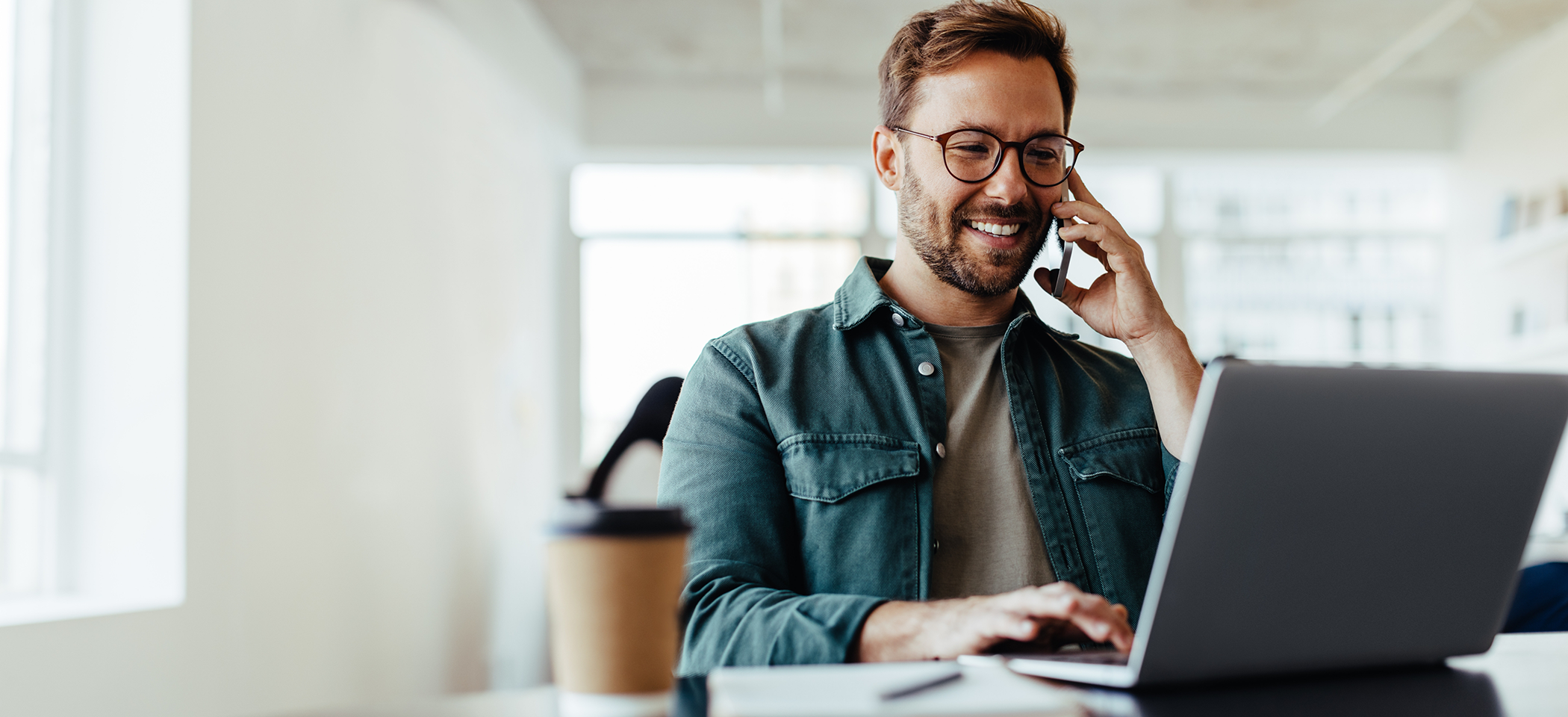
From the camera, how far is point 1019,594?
0.81 meters

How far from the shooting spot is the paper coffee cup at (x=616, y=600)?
58cm

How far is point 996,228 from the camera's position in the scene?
4.92 feet

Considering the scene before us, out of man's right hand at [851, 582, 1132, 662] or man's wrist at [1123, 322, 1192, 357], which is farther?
man's wrist at [1123, 322, 1192, 357]

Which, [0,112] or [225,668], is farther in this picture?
[225,668]

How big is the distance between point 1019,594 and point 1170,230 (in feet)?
18.8

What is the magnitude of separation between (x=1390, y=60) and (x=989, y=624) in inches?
211

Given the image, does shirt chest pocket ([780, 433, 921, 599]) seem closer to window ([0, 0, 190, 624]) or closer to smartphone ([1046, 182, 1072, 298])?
smartphone ([1046, 182, 1072, 298])

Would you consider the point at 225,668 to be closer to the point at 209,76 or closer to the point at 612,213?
the point at 209,76

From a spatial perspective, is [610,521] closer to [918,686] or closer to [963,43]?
[918,686]

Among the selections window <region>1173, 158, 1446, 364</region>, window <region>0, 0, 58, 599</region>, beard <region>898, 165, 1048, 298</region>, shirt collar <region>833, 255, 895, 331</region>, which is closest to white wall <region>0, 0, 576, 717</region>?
window <region>0, 0, 58, 599</region>

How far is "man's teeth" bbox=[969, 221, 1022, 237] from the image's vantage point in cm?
150

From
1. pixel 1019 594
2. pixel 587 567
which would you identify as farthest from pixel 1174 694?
pixel 587 567

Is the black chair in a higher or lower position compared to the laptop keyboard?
higher

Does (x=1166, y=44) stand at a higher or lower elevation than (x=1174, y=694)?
higher
